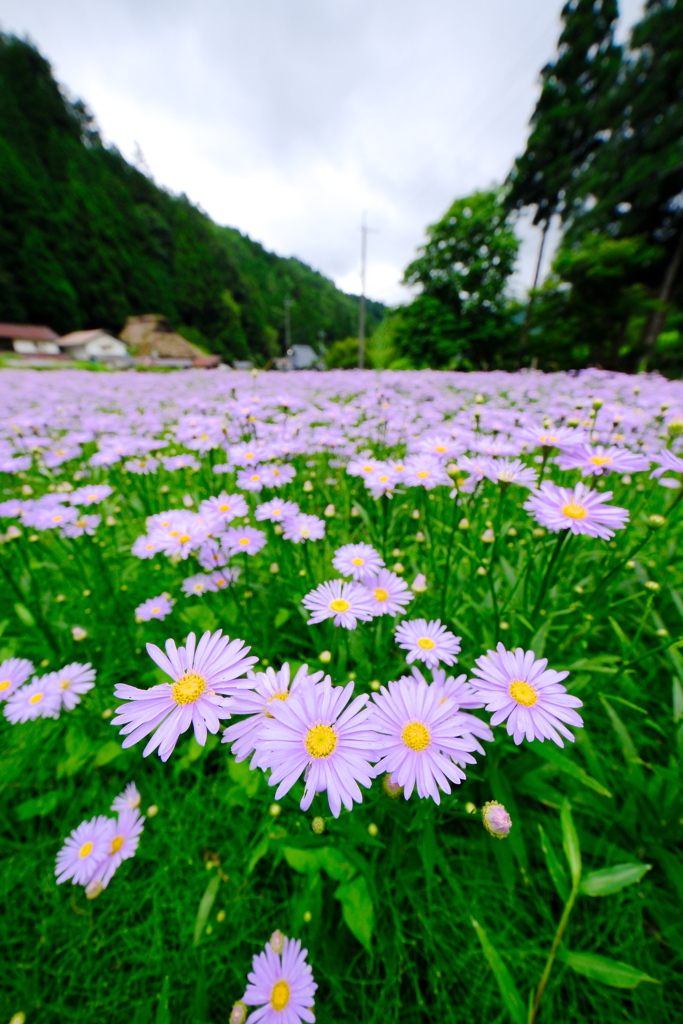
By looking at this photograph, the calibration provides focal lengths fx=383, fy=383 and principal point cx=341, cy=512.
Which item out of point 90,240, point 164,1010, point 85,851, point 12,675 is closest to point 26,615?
point 12,675

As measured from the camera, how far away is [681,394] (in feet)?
13.4

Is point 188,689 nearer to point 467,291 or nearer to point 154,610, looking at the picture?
point 154,610

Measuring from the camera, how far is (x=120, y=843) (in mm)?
1019

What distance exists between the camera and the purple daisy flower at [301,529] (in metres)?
1.33

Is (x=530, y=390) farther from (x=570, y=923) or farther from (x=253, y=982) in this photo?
(x=253, y=982)

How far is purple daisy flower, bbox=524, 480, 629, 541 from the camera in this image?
32.7 inches

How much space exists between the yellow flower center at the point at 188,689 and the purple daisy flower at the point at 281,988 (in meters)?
0.60

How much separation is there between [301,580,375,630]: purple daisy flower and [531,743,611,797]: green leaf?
1.82 feet

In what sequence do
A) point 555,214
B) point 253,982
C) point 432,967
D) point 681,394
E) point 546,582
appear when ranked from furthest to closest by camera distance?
point 555,214
point 681,394
point 546,582
point 432,967
point 253,982

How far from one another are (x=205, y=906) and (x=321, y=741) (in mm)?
691

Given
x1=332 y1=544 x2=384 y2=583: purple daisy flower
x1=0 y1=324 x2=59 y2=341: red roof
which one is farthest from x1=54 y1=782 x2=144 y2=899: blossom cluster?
x1=0 y1=324 x2=59 y2=341: red roof

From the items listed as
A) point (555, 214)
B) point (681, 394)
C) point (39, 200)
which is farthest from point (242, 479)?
point (39, 200)

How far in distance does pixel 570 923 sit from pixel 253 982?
749 mm

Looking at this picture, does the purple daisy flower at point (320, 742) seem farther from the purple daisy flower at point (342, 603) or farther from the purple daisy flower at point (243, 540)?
the purple daisy flower at point (243, 540)
